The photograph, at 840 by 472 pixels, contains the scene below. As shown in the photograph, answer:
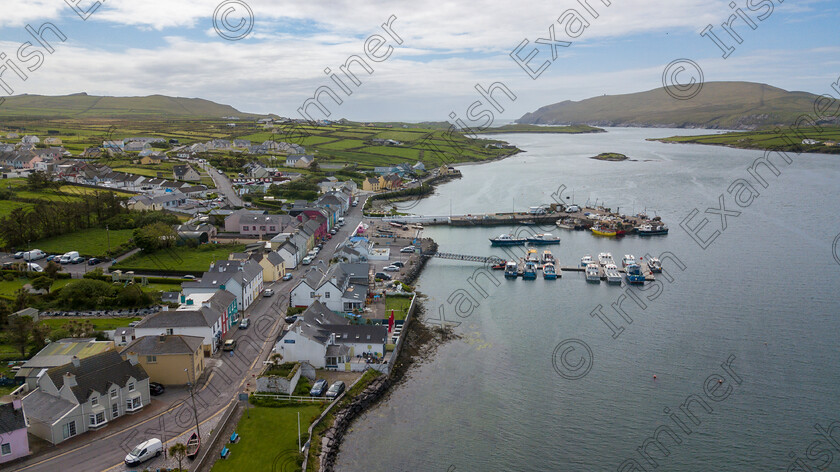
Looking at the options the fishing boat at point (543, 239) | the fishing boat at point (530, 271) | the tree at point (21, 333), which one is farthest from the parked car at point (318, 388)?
the fishing boat at point (543, 239)

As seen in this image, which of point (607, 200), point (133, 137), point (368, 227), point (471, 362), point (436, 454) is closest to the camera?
point (436, 454)

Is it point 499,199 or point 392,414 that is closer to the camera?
point 392,414

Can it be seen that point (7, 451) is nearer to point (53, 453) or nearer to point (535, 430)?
point (53, 453)

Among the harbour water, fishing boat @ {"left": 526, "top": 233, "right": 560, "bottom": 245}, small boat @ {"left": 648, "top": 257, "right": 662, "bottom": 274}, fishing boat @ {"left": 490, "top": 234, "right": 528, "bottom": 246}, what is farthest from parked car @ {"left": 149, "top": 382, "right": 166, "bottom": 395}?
fishing boat @ {"left": 526, "top": 233, "right": 560, "bottom": 245}

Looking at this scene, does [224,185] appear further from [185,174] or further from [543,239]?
[543,239]

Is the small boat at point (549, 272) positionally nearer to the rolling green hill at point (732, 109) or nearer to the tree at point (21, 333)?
the tree at point (21, 333)

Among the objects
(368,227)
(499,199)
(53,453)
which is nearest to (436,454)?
(53,453)

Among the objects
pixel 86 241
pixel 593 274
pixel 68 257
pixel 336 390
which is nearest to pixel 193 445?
pixel 336 390
